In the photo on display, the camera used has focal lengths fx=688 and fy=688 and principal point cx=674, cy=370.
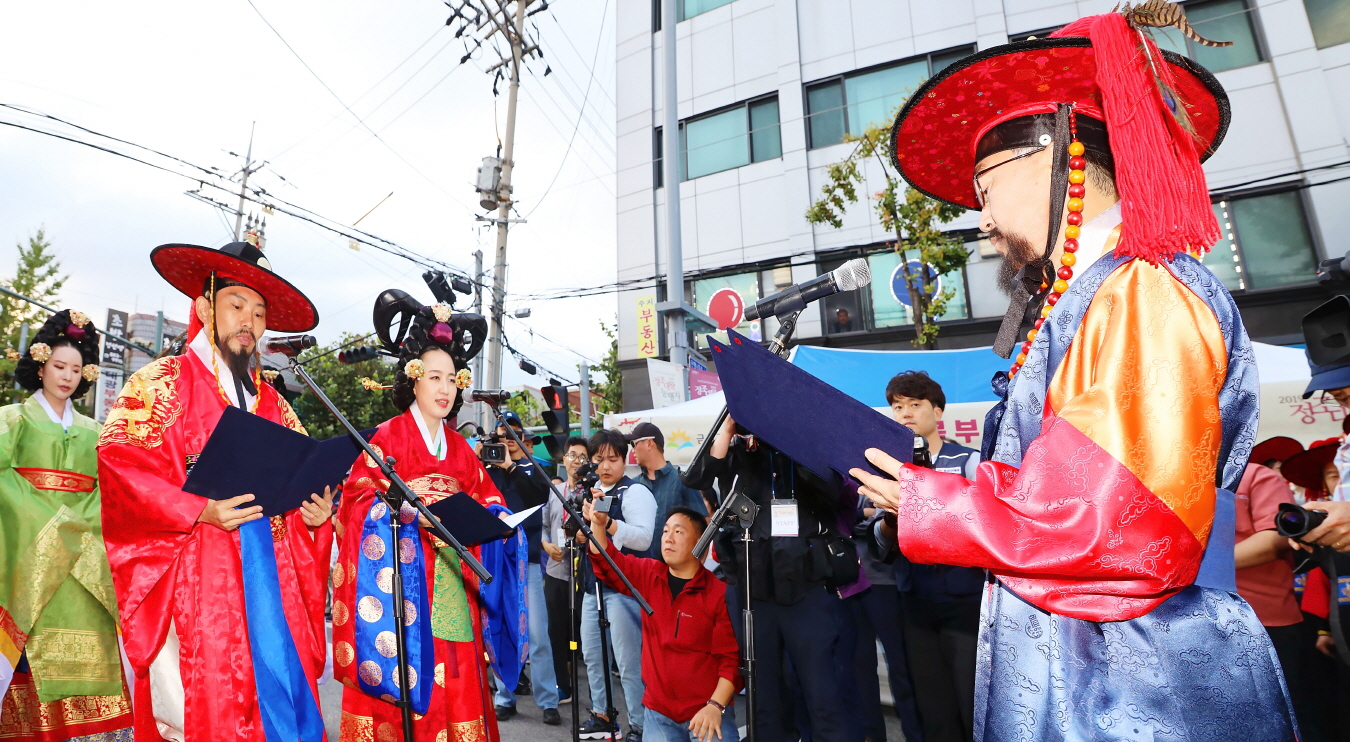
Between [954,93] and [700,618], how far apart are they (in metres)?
2.78

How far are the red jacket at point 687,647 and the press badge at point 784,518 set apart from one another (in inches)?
36.4

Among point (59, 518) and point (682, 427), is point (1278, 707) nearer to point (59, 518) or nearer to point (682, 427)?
point (59, 518)

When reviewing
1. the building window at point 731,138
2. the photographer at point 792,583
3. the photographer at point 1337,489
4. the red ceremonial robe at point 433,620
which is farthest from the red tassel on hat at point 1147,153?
the building window at point 731,138

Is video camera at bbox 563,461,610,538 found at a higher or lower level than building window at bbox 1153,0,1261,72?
lower

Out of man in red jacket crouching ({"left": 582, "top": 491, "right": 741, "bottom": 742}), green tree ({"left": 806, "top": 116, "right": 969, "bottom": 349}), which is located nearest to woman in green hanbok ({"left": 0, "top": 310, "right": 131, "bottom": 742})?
man in red jacket crouching ({"left": 582, "top": 491, "right": 741, "bottom": 742})

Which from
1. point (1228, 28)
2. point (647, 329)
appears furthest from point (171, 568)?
point (1228, 28)

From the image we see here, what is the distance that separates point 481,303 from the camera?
15.9 meters

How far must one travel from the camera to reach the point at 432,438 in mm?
3443

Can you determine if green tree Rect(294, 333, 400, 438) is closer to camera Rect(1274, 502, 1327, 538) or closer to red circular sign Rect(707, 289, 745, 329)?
red circular sign Rect(707, 289, 745, 329)

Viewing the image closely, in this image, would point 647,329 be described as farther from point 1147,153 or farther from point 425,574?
point 1147,153

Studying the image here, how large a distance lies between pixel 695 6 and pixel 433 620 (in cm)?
1570

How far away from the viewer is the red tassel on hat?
4.33 ft

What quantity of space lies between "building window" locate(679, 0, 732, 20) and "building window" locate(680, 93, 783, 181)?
2.49m

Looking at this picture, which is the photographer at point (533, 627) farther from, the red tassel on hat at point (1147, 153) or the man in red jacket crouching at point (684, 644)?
the red tassel on hat at point (1147, 153)
